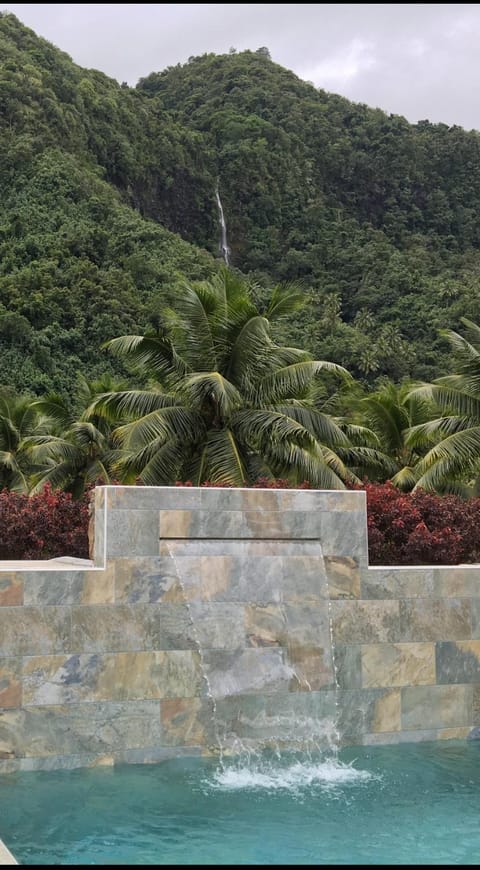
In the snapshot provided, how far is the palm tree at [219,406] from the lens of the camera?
60.2 feet

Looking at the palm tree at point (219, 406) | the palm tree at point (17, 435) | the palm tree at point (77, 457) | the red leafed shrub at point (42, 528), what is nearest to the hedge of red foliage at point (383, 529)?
the red leafed shrub at point (42, 528)

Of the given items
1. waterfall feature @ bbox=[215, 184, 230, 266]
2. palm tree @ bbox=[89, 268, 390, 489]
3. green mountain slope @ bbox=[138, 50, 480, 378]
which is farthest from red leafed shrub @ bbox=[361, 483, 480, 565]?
waterfall feature @ bbox=[215, 184, 230, 266]

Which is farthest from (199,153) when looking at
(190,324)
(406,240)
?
(190,324)

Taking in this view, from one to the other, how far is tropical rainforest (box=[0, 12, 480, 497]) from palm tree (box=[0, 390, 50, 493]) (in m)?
0.09

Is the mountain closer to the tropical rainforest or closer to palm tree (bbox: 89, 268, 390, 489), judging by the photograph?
the tropical rainforest

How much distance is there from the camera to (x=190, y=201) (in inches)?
3760

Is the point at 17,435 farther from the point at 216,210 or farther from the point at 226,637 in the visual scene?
the point at 216,210

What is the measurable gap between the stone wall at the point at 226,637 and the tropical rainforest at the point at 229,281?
611 centimetres

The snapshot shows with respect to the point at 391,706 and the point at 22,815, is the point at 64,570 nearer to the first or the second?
the point at 22,815

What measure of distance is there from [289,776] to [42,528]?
758 centimetres

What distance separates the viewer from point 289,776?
10430 millimetres

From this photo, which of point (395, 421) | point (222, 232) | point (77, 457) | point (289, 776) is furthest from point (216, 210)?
point (289, 776)

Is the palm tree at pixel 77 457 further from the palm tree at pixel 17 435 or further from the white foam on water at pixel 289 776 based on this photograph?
the white foam on water at pixel 289 776

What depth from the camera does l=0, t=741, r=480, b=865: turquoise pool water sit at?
780cm
